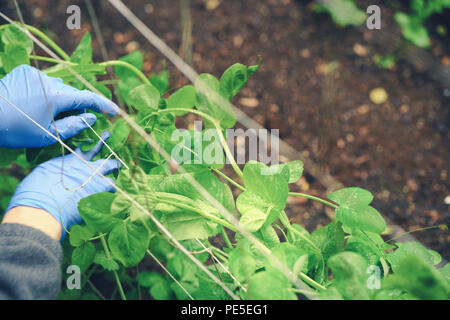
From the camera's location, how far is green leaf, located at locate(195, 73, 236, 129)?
0.75 m

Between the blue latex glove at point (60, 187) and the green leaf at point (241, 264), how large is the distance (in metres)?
0.47

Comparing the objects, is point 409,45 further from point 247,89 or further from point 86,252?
point 86,252

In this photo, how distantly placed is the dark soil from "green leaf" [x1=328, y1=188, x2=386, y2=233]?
95 cm

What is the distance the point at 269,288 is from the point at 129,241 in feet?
0.95

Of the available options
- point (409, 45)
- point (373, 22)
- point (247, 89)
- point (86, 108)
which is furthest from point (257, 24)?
point (86, 108)

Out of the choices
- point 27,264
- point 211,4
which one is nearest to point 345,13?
point 211,4

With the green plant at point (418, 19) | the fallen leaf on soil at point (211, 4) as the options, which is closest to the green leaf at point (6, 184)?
the fallen leaf on soil at point (211, 4)

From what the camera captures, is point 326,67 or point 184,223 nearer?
point 184,223

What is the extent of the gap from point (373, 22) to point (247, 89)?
955mm

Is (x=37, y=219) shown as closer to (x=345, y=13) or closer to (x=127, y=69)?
(x=127, y=69)

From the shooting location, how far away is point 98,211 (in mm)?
655

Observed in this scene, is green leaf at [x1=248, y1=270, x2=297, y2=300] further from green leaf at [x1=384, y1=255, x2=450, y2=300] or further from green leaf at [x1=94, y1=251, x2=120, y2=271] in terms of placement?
green leaf at [x1=94, y1=251, x2=120, y2=271]

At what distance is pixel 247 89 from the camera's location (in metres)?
1.95
